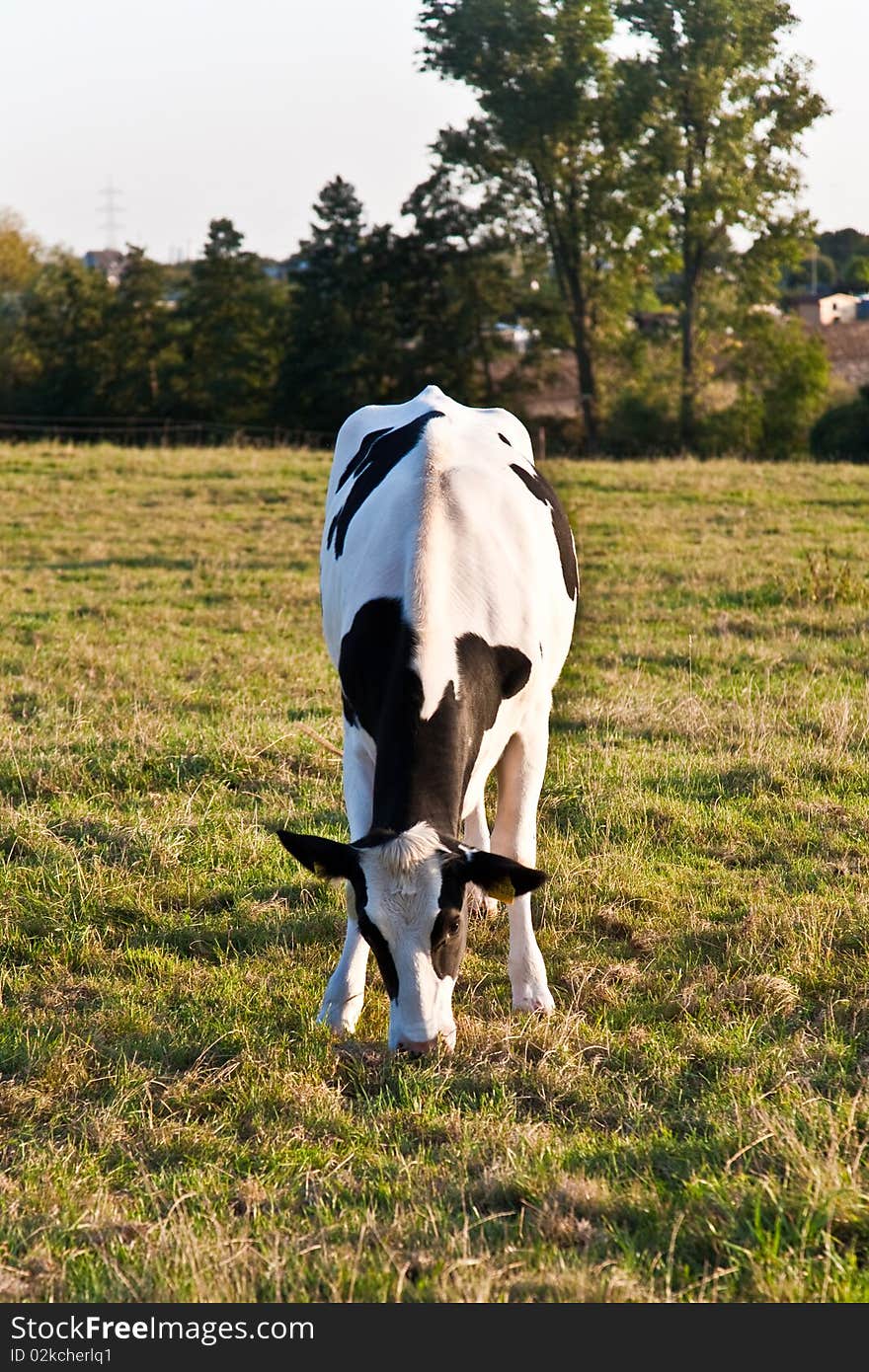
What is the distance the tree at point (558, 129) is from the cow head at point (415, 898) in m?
A: 37.8

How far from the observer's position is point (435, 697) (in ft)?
14.5

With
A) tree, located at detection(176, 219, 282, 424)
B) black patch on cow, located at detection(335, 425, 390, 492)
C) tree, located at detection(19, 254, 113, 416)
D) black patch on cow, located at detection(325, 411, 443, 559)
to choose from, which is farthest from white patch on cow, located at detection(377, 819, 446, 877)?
tree, located at detection(19, 254, 113, 416)

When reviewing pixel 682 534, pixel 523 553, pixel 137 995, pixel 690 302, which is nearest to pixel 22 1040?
pixel 137 995

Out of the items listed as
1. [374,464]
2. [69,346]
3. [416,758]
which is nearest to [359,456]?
[374,464]

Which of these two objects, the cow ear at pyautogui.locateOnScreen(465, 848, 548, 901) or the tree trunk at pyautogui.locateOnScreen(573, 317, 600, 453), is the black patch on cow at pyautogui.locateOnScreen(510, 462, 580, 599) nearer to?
the cow ear at pyautogui.locateOnScreen(465, 848, 548, 901)

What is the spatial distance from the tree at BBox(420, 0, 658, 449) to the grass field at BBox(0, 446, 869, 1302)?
32.1 metres

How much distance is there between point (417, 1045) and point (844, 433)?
3355 cm

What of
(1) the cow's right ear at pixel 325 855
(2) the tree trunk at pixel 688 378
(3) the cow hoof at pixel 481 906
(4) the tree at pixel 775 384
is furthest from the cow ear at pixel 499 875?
(2) the tree trunk at pixel 688 378

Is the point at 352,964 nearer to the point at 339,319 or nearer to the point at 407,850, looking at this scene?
the point at 407,850

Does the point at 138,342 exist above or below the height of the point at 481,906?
above

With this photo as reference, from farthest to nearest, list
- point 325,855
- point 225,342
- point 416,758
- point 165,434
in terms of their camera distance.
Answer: point 225,342 < point 165,434 < point 416,758 < point 325,855

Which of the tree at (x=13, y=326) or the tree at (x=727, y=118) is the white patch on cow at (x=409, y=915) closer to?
the tree at (x=727, y=118)
